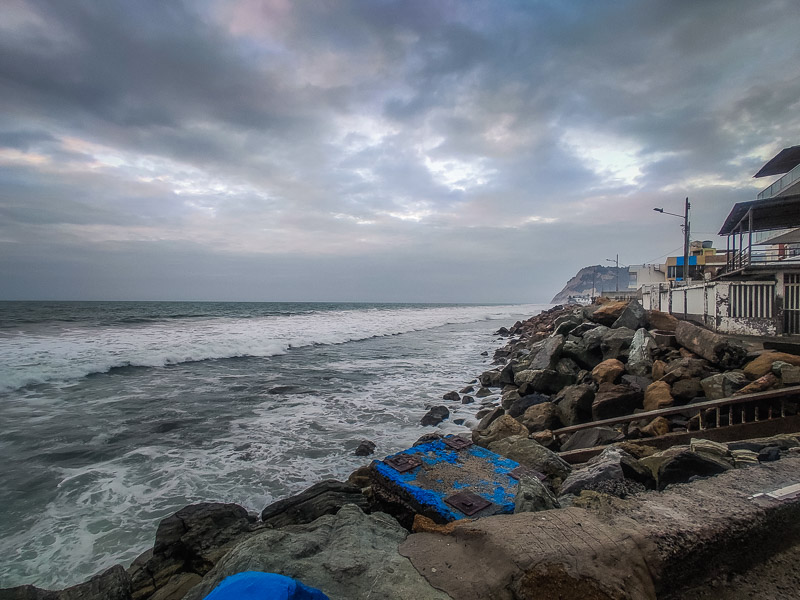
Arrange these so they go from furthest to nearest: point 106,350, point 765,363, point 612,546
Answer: point 106,350, point 765,363, point 612,546

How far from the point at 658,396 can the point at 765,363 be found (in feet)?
5.01

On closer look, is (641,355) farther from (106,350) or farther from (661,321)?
(106,350)

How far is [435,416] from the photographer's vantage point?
7.79 m

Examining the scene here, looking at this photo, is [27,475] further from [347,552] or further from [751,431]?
[751,431]

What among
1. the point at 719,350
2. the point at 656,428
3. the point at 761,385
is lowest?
the point at 656,428

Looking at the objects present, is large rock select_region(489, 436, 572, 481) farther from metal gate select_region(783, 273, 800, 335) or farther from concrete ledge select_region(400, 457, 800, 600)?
metal gate select_region(783, 273, 800, 335)

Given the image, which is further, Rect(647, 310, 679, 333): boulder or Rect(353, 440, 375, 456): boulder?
Rect(647, 310, 679, 333): boulder

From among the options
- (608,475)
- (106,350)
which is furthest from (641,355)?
(106,350)

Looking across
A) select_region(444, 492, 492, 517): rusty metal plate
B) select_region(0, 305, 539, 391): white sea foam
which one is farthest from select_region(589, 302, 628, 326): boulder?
select_region(0, 305, 539, 391): white sea foam

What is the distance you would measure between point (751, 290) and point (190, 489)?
42.9 ft

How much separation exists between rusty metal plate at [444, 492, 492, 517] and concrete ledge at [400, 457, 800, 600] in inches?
12.6

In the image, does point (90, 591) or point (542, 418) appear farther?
point (542, 418)

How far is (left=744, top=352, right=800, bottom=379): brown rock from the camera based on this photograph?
17.6ft

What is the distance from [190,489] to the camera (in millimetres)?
5059
